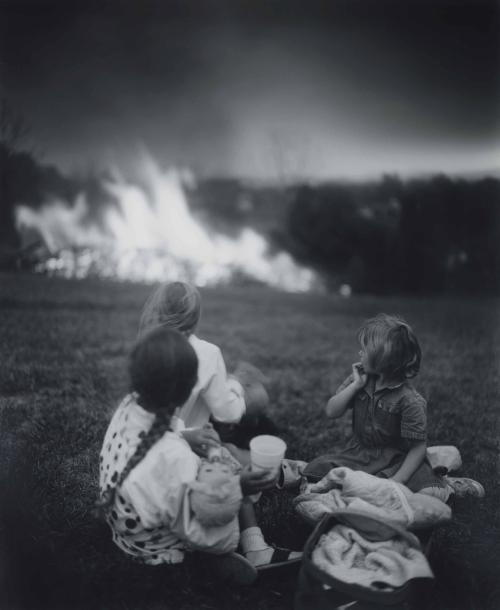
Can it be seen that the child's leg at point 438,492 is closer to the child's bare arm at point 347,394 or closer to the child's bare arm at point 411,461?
the child's bare arm at point 411,461

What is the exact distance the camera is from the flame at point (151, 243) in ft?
23.0

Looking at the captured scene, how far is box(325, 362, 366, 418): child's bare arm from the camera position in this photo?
2.32 m

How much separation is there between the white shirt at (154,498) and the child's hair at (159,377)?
27mm

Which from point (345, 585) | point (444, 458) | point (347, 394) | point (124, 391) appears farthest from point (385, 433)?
point (124, 391)

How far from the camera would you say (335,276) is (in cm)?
789

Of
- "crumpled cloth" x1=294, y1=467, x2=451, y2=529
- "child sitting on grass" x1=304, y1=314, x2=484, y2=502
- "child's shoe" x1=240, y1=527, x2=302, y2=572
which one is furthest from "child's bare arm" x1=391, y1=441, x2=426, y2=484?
"child's shoe" x1=240, y1=527, x2=302, y2=572

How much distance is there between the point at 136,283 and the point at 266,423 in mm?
5030

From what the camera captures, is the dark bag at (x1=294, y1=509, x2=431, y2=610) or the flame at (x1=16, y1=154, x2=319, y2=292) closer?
the dark bag at (x1=294, y1=509, x2=431, y2=610)

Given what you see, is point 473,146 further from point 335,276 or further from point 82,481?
point 82,481

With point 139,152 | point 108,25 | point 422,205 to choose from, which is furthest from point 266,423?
point 422,205

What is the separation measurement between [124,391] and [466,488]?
2140mm

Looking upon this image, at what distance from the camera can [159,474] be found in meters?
1.59

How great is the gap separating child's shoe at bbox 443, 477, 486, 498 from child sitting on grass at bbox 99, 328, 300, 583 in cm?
113

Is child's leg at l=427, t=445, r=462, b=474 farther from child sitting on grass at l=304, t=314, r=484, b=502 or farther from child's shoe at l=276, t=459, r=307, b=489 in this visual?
child's shoe at l=276, t=459, r=307, b=489
